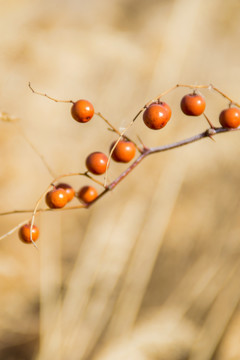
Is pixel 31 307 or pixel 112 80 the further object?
pixel 112 80

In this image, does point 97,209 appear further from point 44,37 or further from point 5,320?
point 44,37

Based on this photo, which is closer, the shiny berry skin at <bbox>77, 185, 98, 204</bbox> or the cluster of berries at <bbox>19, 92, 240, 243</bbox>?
the cluster of berries at <bbox>19, 92, 240, 243</bbox>

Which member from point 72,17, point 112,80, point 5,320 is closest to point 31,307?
point 5,320

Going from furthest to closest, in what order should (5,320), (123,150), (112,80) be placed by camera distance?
1. (112,80)
2. (5,320)
3. (123,150)

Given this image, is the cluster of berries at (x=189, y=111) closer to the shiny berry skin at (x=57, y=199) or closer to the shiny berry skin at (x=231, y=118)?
the shiny berry skin at (x=231, y=118)

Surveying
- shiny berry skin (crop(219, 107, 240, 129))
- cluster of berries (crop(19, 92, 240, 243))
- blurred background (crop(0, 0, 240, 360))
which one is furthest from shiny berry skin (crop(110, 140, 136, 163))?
blurred background (crop(0, 0, 240, 360))

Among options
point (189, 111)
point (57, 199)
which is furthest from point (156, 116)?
point (57, 199)

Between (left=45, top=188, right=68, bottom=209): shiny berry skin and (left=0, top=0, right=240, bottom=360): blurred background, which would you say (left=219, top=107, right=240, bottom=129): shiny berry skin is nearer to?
(left=45, top=188, right=68, bottom=209): shiny berry skin

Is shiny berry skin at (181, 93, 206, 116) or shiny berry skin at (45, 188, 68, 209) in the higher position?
shiny berry skin at (181, 93, 206, 116)
